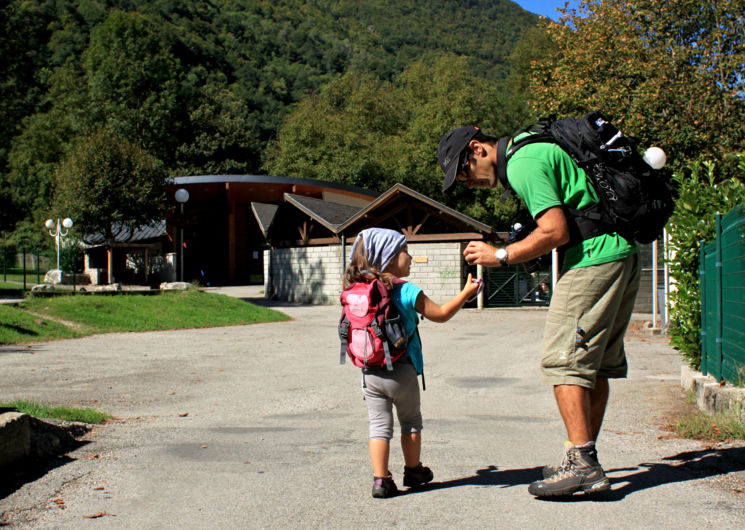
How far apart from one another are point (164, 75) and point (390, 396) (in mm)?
59331

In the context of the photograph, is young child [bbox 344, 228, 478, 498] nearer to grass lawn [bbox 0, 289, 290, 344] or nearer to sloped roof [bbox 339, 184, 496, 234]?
grass lawn [bbox 0, 289, 290, 344]

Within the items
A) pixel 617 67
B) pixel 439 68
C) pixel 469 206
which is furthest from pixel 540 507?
pixel 439 68

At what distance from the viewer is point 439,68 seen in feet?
184

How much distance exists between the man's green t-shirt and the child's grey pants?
994 mm

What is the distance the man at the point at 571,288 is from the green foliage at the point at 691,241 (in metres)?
3.64

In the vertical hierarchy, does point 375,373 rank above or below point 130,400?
above

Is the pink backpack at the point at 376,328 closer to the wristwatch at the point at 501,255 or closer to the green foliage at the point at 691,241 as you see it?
the wristwatch at the point at 501,255

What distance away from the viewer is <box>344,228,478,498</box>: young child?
356cm

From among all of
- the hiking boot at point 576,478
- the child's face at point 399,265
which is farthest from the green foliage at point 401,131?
the hiking boot at point 576,478

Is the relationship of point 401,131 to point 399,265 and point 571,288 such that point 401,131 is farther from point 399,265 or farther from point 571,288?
point 571,288

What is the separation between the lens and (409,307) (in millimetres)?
3594

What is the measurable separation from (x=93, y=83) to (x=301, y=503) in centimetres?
5814

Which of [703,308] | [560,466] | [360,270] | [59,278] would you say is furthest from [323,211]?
[560,466]

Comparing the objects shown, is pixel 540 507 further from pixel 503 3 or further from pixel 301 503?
pixel 503 3
